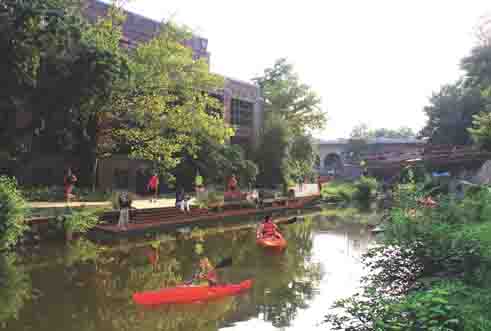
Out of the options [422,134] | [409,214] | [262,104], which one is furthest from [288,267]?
Answer: [422,134]

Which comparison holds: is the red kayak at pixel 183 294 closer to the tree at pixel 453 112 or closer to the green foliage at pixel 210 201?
the green foliage at pixel 210 201

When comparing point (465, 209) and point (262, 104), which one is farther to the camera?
point (262, 104)

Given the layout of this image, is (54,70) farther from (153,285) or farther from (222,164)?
(222,164)

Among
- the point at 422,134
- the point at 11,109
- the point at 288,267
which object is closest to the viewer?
the point at 288,267

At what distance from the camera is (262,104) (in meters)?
41.0

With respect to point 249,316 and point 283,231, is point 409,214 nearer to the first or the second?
point 249,316

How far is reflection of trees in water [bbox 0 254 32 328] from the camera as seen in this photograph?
871 cm

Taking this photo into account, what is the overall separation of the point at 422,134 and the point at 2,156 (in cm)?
4712

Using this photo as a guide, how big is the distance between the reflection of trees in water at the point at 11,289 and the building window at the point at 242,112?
26161mm

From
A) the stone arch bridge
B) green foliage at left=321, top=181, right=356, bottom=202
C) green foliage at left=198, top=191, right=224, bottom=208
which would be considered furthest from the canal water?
the stone arch bridge

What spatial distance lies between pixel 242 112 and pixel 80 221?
959 inches

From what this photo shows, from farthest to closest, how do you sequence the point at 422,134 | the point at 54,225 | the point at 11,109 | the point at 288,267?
the point at 422,134 < the point at 11,109 < the point at 54,225 < the point at 288,267

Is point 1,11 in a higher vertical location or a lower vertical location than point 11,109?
higher

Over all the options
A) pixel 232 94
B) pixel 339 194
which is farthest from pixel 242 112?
pixel 339 194
